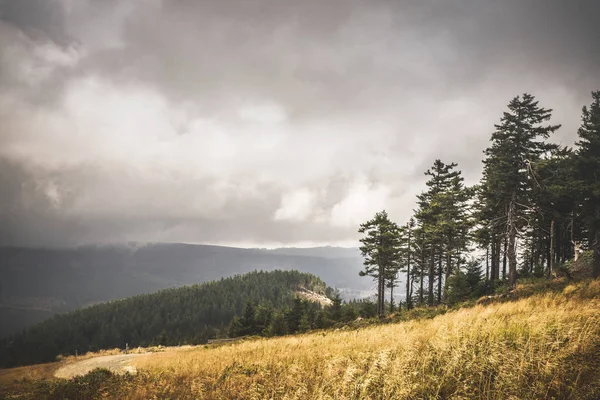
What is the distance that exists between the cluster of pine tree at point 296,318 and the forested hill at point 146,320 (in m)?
77.3

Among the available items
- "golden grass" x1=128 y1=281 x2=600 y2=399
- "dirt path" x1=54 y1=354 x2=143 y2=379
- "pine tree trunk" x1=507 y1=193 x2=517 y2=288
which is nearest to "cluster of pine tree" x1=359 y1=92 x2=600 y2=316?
"pine tree trunk" x1=507 y1=193 x2=517 y2=288

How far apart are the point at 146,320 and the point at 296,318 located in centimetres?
13761

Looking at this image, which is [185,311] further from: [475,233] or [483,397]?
[483,397]

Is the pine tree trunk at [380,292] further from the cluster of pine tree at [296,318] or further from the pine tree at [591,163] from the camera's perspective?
the pine tree at [591,163]

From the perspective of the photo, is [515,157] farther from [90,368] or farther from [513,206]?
[90,368]

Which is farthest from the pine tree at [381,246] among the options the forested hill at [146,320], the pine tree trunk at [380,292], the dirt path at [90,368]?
Answer: the forested hill at [146,320]

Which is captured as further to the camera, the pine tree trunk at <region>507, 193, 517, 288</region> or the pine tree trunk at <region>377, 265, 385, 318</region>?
the pine tree trunk at <region>377, 265, 385, 318</region>

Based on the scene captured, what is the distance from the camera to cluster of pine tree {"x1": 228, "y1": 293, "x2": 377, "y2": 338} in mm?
35562

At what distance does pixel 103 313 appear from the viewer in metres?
166

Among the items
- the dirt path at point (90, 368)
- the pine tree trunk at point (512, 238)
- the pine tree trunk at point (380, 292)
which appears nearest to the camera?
the dirt path at point (90, 368)

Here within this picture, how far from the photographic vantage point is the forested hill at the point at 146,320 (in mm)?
132500

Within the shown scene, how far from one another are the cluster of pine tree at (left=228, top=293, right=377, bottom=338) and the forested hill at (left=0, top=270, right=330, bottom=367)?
77287 millimetres

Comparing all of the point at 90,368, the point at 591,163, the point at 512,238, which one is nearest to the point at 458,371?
the point at 90,368

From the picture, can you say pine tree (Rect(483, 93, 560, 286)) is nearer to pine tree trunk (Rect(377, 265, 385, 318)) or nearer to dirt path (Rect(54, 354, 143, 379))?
pine tree trunk (Rect(377, 265, 385, 318))
